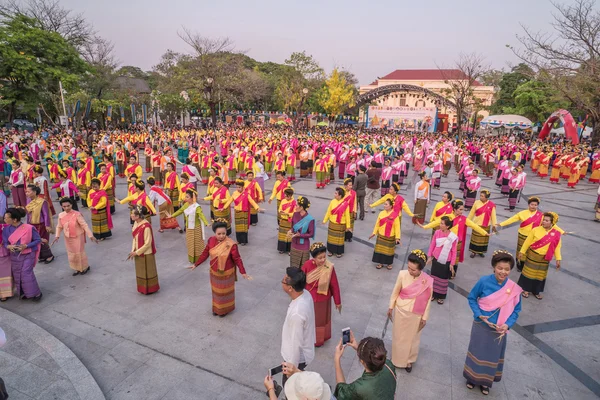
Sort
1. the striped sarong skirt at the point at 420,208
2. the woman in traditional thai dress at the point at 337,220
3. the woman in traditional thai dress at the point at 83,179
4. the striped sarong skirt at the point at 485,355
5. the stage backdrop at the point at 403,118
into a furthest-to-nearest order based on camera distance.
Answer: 1. the stage backdrop at the point at 403,118
2. the woman in traditional thai dress at the point at 83,179
3. the striped sarong skirt at the point at 420,208
4. the woman in traditional thai dress at the point at 337,220
5. the striped sarong skirt at the point at 485,355

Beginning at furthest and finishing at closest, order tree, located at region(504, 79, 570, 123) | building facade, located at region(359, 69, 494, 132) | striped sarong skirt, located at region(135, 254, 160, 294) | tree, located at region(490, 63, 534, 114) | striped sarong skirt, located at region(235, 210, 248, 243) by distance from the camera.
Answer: building facade, located at region(359, 69, 494, 132) → tree, located at region(490, 63, 534, 114) → tree, located at region(504, 79, 570, 123) → striped sarong skirt, located at region(235, 210, 248, 243) → striped sarong skirt, located at region(135, 254, 160, 294)

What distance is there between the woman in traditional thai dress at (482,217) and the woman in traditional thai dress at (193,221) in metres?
5.24

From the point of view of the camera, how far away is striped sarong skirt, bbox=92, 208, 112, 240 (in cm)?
793

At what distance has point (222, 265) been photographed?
4.75 metres

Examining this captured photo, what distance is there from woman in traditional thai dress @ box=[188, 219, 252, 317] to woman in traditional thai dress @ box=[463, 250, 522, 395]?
2.68m

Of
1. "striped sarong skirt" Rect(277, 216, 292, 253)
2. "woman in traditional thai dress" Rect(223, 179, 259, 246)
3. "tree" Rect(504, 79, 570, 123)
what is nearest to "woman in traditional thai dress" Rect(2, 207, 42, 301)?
"woman in traditional thai dress" Rect(223, 179, 259, 246)

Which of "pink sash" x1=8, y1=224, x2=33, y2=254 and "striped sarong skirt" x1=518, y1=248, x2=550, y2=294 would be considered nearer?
"pink sash" x1=8, y1=224, x2=33, y2=254

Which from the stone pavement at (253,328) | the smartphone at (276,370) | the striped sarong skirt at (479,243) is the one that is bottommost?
the stone pavement at (253,328)

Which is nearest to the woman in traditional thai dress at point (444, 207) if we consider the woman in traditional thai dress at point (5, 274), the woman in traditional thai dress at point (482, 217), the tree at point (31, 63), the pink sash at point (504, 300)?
the woman in traditional thai dress at point (482, 217)

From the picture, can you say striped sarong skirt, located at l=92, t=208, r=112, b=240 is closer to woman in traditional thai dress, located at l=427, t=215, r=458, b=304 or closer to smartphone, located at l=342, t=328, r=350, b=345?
woman in traditional thai dress, located at l=427, t=215, r=458, b=304

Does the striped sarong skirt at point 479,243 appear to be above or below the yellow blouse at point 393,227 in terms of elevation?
below

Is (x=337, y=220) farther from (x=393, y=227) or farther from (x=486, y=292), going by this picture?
(x=486, y=292)

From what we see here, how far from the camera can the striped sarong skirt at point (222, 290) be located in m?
4.89

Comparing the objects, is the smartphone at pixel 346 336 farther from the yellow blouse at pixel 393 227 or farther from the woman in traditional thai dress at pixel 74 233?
the woman in traditional thai dress at pixel 74 233
